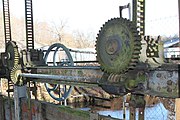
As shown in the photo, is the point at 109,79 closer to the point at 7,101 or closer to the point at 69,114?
the point at 69,114

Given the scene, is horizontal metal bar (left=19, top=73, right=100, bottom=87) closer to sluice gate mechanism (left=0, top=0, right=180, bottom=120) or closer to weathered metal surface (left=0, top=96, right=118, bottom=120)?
sluice gate mechanism (left=0, top=0, right=180, bottom=120)

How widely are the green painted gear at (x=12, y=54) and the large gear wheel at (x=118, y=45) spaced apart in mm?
2059

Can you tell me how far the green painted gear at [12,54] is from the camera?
3.76 metres

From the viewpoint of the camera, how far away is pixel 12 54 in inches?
151

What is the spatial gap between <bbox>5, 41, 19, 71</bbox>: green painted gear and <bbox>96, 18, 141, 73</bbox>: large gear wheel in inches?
81.1

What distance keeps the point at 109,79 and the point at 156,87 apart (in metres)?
0.37

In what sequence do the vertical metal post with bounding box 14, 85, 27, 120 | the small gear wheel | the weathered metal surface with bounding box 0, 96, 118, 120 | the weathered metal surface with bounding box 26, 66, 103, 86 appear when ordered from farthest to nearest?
the vertical metal post with bounding box 14, 85, 27, 120
the small gear wheel
the weathered metal surface with bounding box 0, 96, 118, 120
the weathered metal surface with bounding box 26, 66, 103, 86

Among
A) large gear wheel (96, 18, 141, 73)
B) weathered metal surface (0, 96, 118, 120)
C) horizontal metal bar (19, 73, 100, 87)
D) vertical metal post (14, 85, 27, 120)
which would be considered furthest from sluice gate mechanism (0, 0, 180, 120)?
vertical metal post (14, 85, 27, 120)

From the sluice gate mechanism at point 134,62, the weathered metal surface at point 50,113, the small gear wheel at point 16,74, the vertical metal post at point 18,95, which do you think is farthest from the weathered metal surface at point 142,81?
the vertical metal post at point 18,95

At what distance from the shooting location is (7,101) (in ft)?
15.4

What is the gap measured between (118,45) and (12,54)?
238 cm

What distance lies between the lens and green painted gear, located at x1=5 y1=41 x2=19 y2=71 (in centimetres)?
376

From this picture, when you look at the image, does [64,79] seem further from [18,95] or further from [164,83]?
[18,95]

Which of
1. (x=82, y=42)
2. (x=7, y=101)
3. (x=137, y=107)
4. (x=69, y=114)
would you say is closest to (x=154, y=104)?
(x=7, y=101)
